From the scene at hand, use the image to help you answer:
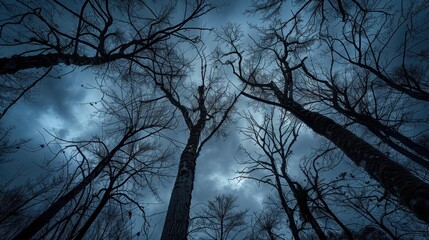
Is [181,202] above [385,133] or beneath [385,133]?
beneath

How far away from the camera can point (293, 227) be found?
577 centimetres

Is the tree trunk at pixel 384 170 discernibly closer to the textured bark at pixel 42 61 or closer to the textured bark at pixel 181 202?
the textured bark at pixel 181 202

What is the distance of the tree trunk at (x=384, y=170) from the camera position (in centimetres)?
159

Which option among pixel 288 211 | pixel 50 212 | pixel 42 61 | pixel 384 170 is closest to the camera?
pixel 384 170

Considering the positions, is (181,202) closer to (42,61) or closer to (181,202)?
(181,202)

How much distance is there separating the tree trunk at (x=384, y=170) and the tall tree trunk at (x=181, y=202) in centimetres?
230

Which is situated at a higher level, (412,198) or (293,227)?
(293,227)

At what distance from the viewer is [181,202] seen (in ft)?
10.3

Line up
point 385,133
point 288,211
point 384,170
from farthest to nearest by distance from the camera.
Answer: point 288,211, point 385,133, point 384,170

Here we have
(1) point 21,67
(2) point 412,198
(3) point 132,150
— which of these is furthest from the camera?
(3) point 132,150

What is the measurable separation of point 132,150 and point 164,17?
12.9 ft

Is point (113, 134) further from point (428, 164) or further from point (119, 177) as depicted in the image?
point (428, 164)

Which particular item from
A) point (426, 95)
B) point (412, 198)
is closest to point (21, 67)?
point (412, 198)

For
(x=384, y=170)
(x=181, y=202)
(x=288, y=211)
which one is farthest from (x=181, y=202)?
(x=288, y=211)
